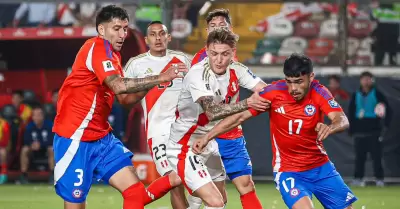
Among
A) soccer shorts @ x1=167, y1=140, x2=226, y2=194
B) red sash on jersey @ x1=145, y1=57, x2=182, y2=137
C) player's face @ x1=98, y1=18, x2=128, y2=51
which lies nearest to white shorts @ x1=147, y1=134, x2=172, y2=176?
red sash on jersey @ x1=145, y1=57, x2=182, y2=137

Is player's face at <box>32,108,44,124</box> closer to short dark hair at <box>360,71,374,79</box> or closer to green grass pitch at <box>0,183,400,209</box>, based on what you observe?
green grass pitch at <box>0,183,400,209</box>

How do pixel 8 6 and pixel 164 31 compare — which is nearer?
pixel 164 31

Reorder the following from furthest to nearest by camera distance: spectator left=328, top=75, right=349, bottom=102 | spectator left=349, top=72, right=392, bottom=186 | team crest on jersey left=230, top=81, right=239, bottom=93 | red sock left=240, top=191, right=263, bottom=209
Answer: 1. spectator left=328, top=75, right=349, bottom=102
2. spectator left=349, top=72, right=392, bottom=186
3. red sock left=240, top=191, right=263, bottom=209
4. team crest on jersey left=230, top=81, right=239, bottom=93

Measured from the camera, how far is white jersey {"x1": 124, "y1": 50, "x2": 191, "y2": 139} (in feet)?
33.3

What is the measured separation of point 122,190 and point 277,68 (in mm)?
9483

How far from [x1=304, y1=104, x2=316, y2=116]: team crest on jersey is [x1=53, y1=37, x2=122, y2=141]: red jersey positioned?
5.70 feet

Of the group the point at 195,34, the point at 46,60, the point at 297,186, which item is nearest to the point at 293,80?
the point at 297,186

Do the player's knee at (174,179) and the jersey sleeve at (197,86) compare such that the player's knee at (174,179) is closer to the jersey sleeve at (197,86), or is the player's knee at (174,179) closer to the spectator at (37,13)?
the jersey sleeve at (197,86)

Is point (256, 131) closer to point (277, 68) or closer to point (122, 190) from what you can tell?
point (277, 68)

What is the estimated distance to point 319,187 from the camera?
860 centimetres

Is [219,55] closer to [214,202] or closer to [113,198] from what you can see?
[214,202]

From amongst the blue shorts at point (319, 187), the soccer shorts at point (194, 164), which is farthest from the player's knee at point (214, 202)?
the blue shorts at point (319, 187)

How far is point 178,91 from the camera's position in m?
10.2

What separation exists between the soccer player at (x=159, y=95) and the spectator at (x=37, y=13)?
25.8ft
